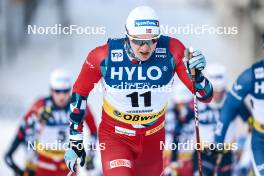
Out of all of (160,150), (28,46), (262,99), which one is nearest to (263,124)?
(262,99)

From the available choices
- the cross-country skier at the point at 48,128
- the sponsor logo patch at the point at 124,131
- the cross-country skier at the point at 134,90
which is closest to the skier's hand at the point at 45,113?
the cross-country skier at the point at 48,128

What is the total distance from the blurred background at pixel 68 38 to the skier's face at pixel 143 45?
14.6ft

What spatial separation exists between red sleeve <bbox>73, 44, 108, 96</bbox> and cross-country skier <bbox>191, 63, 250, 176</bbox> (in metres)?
2.70

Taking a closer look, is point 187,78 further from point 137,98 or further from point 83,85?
point 83,85

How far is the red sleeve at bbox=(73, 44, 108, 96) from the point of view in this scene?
6891mm

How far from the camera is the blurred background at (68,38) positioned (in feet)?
39.1

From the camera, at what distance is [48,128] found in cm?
984

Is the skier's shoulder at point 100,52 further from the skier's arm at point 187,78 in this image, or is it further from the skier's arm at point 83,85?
the skier's arm at point 187,78

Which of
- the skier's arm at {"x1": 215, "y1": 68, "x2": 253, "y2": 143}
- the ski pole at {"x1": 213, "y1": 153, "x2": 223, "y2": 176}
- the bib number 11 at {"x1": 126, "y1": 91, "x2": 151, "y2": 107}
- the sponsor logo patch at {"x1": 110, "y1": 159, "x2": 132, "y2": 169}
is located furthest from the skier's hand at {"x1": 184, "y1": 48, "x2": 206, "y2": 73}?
the ski pole at {"x1": 213, "y1": 153, "x2": 223, "y2": 176}

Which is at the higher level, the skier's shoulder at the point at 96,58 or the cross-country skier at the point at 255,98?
the skier's shoulder at the point at 96,58

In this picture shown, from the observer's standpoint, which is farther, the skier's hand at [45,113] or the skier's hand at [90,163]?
the skier's hand at [45,113]

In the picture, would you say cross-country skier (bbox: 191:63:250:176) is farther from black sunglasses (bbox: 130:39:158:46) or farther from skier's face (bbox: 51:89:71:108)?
black sunglasses (bbox: 130:39:158:46)

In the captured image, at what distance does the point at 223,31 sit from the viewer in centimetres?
1177

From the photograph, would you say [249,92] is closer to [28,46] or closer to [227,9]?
[227,9]
